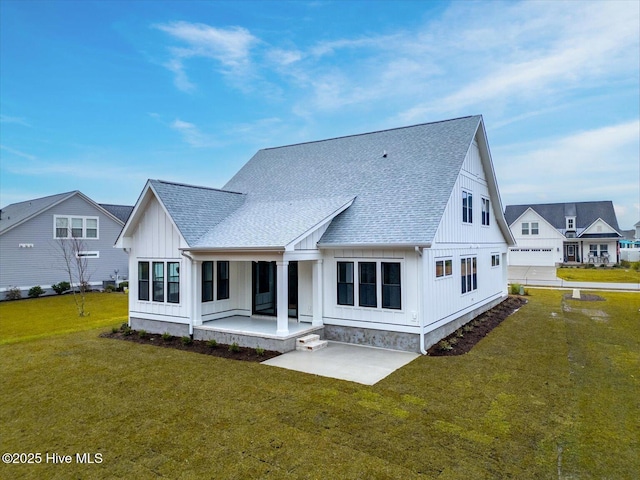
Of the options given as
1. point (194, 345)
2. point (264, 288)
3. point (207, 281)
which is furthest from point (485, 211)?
point (194, 345)

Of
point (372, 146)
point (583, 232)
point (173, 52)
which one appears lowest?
point (583, 232)

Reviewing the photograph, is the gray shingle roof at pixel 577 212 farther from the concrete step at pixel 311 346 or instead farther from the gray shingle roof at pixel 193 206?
the concrete step at pixel 311 346

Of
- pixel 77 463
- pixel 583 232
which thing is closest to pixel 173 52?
pixel 77 463

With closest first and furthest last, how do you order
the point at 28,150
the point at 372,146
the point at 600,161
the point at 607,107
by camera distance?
the point at 372,146
the point at 607,107
the point at 600,161
the point at 28,150

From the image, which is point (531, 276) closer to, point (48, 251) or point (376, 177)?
point (376, 177)

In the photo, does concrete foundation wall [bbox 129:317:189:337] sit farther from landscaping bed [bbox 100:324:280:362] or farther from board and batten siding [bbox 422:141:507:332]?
board and batten siding [bbox 422:141:507:332]

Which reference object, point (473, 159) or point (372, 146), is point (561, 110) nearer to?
point (473, 159)

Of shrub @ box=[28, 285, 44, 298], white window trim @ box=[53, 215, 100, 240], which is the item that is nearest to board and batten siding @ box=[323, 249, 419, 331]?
shrub @ box=[28, 285, 44, 298]
